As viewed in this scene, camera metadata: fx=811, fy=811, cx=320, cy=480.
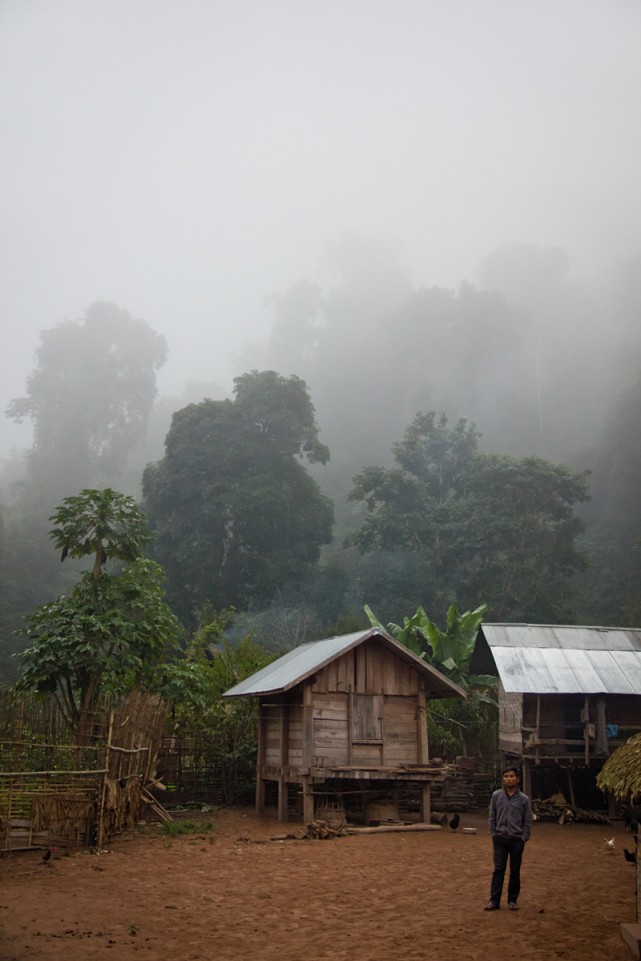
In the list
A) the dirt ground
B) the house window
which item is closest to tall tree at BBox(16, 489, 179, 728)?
the dirt ground

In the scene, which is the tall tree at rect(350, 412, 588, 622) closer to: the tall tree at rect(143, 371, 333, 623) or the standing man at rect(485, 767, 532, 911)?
the tall tree at rect(143, 371, 333, 623)

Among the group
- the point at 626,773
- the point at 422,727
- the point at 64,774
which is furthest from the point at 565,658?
the point at 64,774

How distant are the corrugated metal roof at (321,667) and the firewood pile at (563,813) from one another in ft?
11.1

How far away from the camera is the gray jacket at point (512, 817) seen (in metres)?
8.54

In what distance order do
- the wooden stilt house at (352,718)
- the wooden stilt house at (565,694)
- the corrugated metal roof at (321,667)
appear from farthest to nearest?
Result: 1. the wooden stilt house at (565,694)
2. the wooden stilt house at (352,718)
3. the corrugated metal roof at (321,667)

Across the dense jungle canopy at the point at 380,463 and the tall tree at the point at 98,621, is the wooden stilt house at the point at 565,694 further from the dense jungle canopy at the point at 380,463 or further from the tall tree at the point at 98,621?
the dense jungle canopy at the point at 380,463

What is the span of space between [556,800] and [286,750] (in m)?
6.32

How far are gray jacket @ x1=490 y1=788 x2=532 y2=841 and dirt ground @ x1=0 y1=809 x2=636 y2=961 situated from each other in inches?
32.0

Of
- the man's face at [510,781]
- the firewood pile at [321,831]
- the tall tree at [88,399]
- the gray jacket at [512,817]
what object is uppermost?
the tall tree at [88,399]

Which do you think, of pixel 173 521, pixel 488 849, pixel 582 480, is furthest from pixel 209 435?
pixel 488 849

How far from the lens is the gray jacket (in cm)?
854

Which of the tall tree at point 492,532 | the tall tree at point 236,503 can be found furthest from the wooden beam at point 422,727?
the tall tree at point 236,503

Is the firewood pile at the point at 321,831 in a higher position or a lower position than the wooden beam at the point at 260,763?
lower

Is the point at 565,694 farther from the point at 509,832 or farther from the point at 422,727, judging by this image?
the point at 509,832
